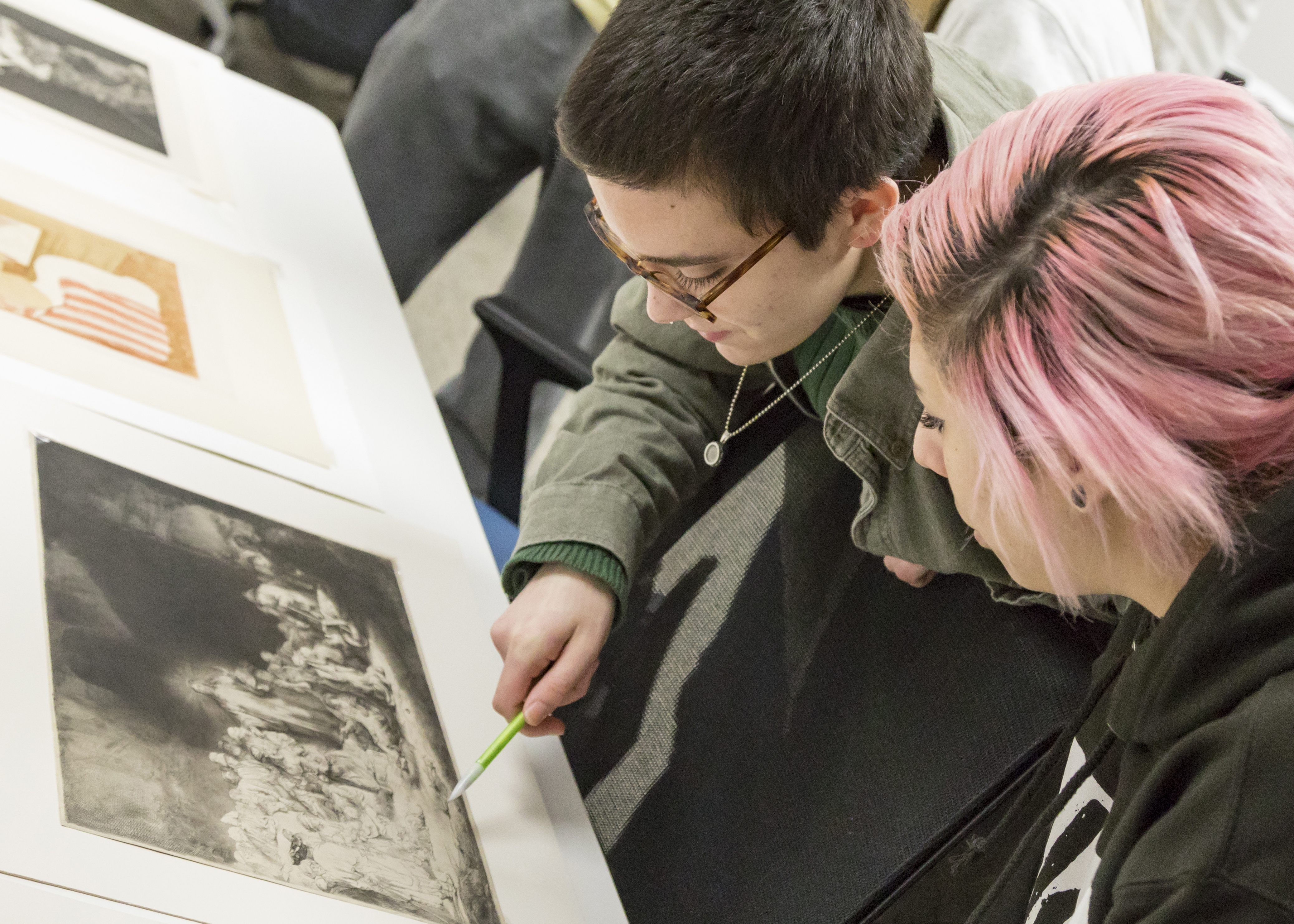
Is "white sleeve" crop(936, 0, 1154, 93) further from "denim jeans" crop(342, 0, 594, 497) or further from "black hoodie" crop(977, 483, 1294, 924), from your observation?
"black hoodie" crop(977, 483, 1294, 924)

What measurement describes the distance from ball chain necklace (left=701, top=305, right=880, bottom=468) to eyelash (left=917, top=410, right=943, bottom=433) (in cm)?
→ 27

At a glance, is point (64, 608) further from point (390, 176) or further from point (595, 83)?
point (390, 176)

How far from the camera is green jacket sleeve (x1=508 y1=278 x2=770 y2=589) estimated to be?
40.2 inches

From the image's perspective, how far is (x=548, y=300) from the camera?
1847 millimetres

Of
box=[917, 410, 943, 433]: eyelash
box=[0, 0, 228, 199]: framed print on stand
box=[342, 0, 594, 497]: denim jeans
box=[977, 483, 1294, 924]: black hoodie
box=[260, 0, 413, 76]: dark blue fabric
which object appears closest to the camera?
box=[977, 483, 1294, 924]: black hoodie

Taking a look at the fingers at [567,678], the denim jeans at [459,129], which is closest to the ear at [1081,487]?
the fingers at [567,678]

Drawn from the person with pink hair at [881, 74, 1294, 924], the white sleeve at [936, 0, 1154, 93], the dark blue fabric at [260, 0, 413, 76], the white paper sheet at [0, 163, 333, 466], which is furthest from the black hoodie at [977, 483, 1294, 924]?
the dark blue fabric at [260, 0, 413, 76]

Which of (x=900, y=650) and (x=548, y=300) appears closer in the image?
(x=900, y=650)

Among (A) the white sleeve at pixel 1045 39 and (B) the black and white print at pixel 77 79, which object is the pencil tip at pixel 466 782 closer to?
(B) the black and white print at pixel 77 79

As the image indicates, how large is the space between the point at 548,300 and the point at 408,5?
769 millimetres

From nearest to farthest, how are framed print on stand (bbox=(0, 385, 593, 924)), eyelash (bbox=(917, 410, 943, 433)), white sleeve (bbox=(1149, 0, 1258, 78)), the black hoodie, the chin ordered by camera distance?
the black hoodie, framed print on stand (bbox=(0, 385, 593, 924)), eyelash (bbox=(917, 410, 943, 433)), the chin, white sleeve (bbox=(1149, 0, 1258, 78))

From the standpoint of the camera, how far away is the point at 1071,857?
744 mm

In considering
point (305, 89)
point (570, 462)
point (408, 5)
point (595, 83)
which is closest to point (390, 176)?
point (408, 5)

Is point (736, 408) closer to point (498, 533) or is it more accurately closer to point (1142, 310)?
point (498, 533)
